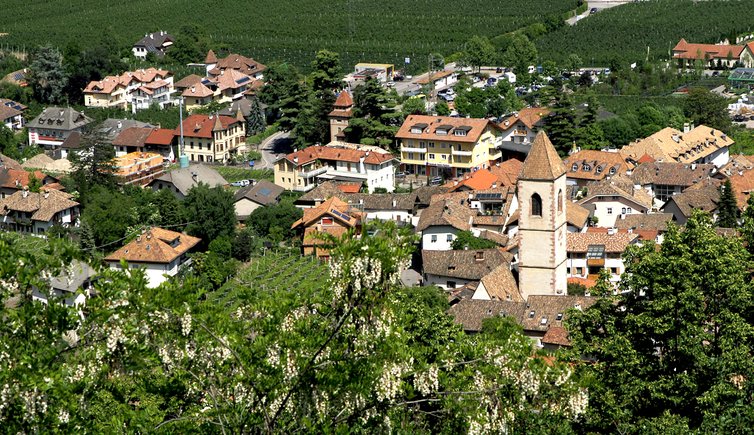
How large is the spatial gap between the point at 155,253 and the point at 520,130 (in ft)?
73.8

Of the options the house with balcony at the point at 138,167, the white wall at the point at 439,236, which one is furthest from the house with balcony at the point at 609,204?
the house with balcony at the point at 138,167

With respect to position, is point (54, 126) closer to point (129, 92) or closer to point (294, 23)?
point (129, 92)

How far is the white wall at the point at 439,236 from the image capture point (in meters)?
46.5

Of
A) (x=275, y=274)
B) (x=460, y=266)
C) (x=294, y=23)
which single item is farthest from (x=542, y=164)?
(x=294, y=23)

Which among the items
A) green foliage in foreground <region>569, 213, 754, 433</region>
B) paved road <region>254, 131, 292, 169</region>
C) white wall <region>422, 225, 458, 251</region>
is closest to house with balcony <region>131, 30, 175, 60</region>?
paved road <region>254, 131, 292, 169</region>

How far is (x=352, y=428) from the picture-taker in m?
14.5

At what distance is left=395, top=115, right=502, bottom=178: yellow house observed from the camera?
192ft

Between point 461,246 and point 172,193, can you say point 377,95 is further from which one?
point 461,246

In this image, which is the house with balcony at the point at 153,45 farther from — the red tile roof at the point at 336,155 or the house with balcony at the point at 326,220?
the house with balcony at the point at 326,220

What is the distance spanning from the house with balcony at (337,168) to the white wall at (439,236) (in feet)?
32.8

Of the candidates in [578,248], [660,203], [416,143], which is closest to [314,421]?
[578,248]

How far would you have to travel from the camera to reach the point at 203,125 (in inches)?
2564

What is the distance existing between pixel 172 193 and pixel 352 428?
136 feet

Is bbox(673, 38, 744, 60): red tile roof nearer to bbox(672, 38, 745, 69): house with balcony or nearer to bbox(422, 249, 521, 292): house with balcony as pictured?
bbox(672, 38, 745, 69): house with balcony
